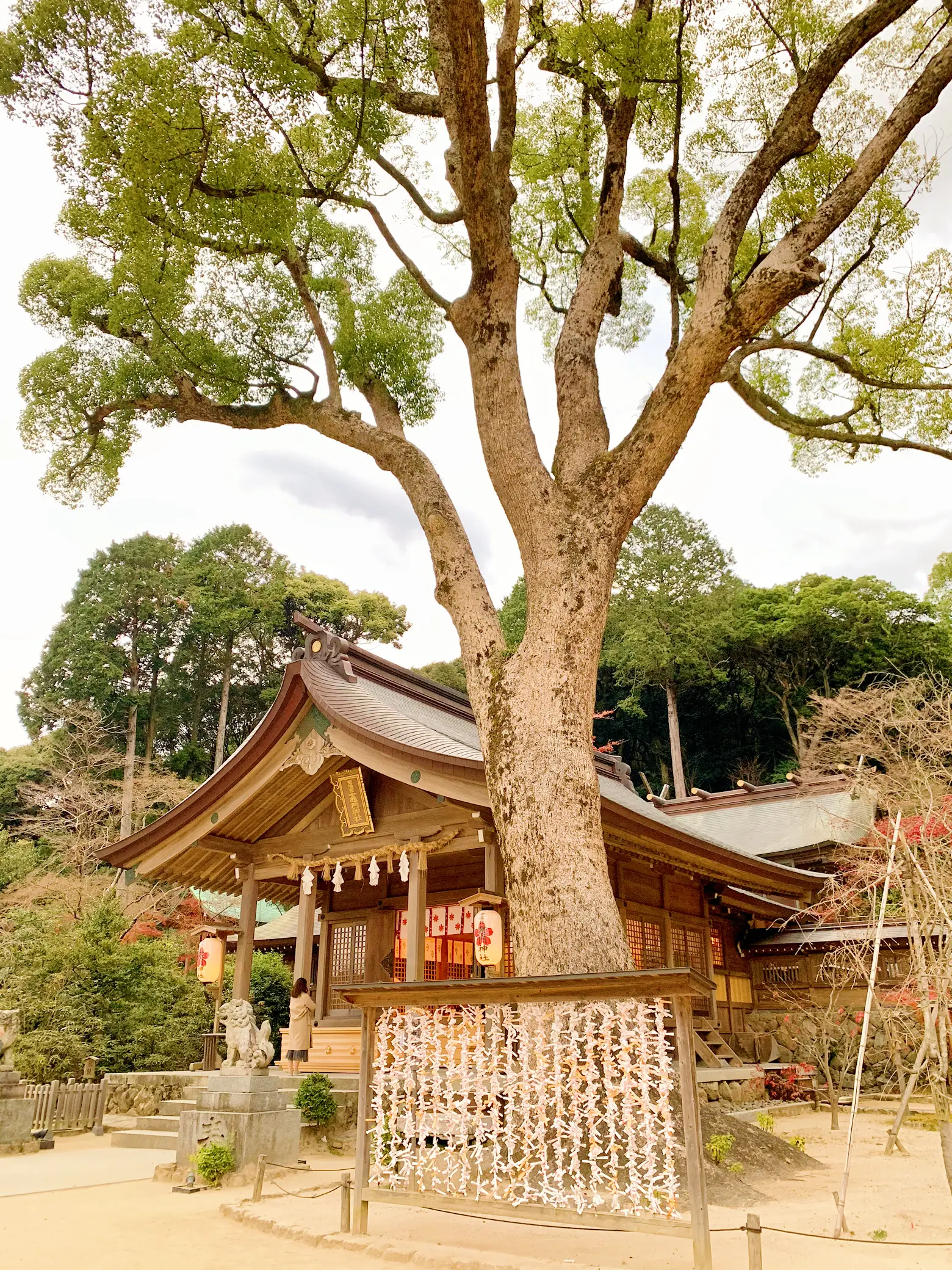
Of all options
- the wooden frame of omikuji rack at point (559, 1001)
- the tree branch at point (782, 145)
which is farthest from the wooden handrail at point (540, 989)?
the tree branch at point (782, 145)

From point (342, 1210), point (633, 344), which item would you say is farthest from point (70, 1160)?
point (633, 344)

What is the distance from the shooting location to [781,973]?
51.4ft

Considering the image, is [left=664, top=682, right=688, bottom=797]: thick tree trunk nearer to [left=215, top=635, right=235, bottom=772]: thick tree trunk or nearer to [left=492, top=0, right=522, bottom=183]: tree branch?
[left=215, top=635, right=235, bottom=772]: thick tree trunk

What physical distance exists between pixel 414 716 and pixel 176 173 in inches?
295

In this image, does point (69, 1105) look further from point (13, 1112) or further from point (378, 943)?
point (378, 943)

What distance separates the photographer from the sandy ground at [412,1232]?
4.55 meters

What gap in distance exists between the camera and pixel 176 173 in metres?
8.24

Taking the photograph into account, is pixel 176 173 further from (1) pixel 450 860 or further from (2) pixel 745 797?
(2) pixel 745 797

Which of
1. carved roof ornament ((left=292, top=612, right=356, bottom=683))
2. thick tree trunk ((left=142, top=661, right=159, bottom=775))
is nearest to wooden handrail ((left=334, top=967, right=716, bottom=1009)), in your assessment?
carved roof ornament ((left=292, top=612, right=356, bottom=683))

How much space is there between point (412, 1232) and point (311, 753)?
6.23m

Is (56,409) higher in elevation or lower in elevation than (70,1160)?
higher

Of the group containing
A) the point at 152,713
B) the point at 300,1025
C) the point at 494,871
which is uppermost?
the point at 152,713

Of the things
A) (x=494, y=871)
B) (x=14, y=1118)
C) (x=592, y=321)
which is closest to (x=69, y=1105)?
(x=14, y=1118)

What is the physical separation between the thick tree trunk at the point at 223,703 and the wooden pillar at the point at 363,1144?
27717mm
